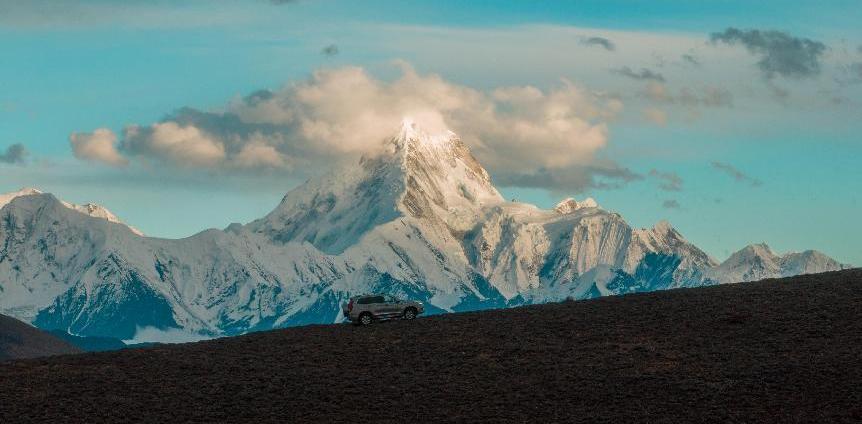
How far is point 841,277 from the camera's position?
9338cm

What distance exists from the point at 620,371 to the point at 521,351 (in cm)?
761

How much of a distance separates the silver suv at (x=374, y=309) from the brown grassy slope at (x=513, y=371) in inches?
72.5

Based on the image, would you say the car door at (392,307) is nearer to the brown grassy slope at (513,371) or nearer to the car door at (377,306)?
the car door at (377,306)

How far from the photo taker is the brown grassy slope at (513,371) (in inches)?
2483

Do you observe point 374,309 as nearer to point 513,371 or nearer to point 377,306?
point 377,306

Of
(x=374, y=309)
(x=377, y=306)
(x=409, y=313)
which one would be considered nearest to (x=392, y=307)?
(x=377, y=306)

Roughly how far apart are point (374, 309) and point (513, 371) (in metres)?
19.8

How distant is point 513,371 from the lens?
70.7m

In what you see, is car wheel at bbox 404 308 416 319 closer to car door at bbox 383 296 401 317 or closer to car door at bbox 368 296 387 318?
car door at bbox 383 296 401 317

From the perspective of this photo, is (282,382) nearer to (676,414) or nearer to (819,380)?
(676,414)

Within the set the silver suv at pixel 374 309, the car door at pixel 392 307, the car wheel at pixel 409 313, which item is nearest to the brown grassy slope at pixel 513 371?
the silver suv at pixel 374 309

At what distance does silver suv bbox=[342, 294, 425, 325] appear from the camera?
8856 cm

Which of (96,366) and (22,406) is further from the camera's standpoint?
(96,366)

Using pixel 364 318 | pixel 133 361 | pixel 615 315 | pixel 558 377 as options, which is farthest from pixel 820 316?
pixel 133 361
